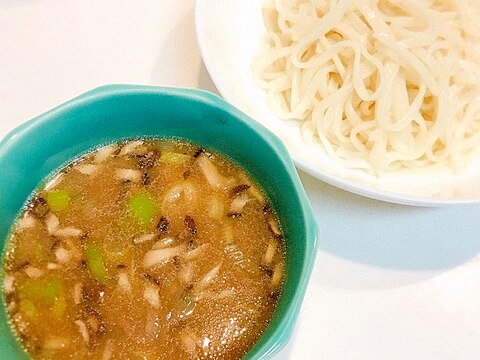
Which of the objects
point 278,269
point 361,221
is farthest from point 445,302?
A: point 278,269

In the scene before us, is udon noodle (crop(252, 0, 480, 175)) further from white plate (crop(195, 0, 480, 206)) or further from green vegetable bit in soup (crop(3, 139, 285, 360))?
green vegetable bit in soup (crop(3, 139, 285, 360))

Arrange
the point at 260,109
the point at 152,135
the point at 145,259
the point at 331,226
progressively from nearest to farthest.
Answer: the point at 145,259 < the point at 152,135 < the point at 331,226 < the point at 260,109

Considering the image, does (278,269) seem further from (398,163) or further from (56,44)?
(56,44)

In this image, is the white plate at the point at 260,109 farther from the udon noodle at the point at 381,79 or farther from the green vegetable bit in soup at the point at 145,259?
the green vegetable bit in soup at the point at 145,259

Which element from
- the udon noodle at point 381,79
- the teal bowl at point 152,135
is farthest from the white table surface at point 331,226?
the teal bowl at point 152,135

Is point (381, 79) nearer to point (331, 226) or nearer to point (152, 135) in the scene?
point (331, 226)

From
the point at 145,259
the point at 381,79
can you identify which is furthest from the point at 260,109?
the point at 145,259

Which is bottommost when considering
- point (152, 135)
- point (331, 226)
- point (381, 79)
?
point (331, 226)

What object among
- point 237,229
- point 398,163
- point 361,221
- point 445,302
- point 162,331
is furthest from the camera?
point 398,163
